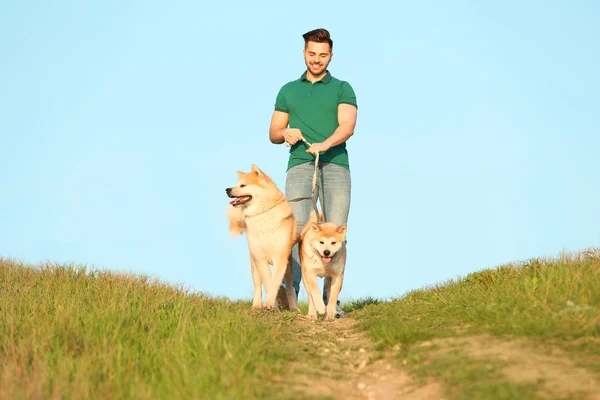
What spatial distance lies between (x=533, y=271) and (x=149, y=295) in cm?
504

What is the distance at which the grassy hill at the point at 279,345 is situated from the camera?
481 centimetres

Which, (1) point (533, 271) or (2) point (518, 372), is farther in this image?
(1) point (533, 271)

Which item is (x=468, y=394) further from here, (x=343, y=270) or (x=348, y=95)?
(x=348, y=95)

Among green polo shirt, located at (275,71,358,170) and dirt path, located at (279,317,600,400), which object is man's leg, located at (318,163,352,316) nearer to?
green polo shirt, located at (275,71,358,170)

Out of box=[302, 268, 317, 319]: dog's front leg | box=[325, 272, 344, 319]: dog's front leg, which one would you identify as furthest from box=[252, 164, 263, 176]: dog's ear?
box=[325, 272, 344, 319]: dog's front leg

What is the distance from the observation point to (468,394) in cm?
462

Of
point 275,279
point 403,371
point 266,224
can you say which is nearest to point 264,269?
point 275,279

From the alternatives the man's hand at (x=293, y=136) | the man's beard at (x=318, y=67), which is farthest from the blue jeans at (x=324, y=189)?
the man's beard at (x=318, y=67)

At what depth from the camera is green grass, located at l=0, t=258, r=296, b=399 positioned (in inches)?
192

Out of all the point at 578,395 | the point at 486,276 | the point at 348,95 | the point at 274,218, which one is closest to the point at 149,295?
the point at 274,218

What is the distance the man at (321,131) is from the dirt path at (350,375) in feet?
8.38

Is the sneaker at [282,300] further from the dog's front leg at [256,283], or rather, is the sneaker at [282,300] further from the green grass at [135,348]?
the green grass at [135,348]

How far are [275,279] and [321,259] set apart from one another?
662 millimetres

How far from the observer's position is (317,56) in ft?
30.5
